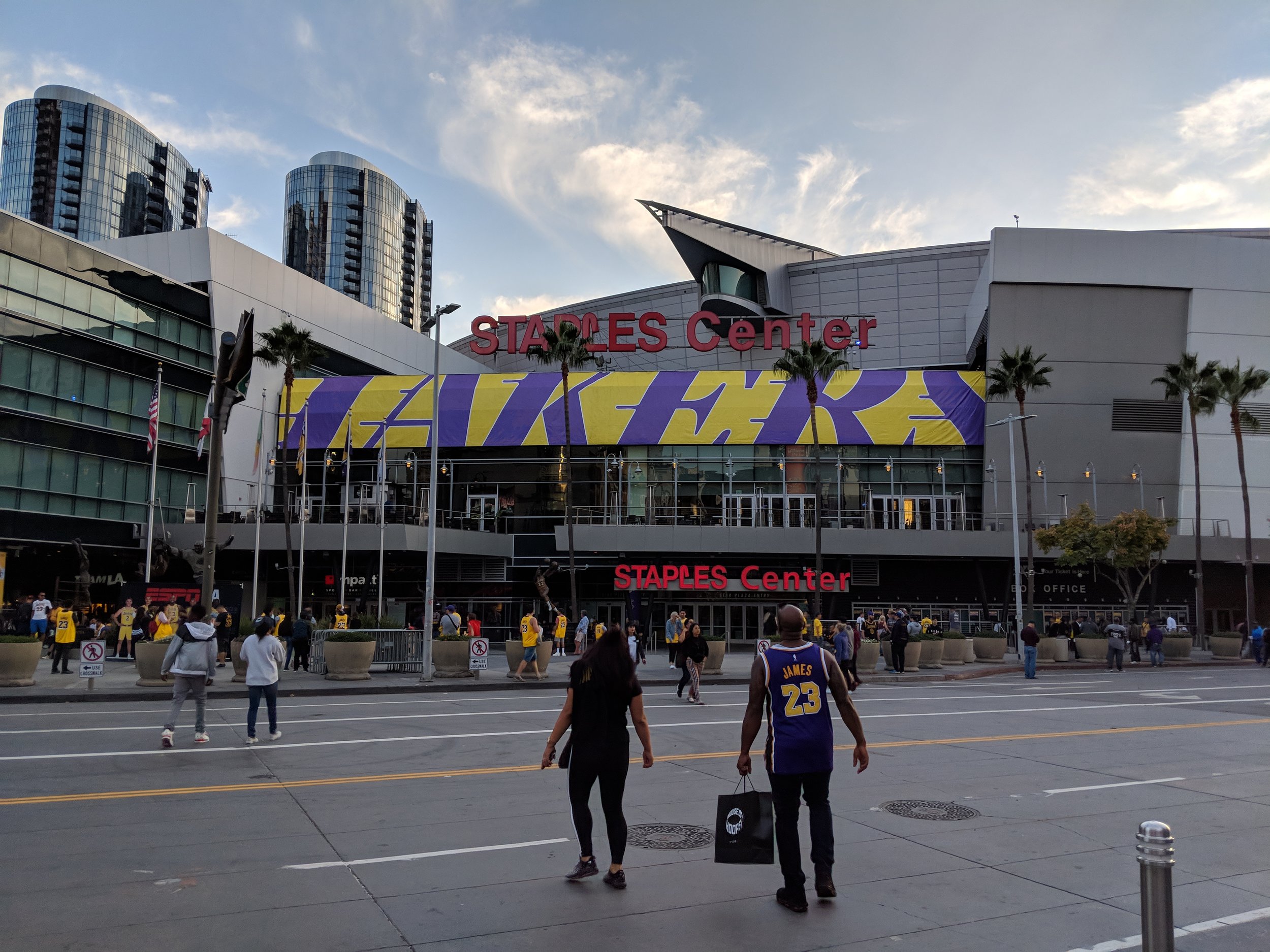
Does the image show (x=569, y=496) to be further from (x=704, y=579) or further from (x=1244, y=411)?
(x=1244, y=411)

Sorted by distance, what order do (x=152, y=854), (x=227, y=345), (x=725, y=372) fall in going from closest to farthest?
(x=152, y=854)
(x=227, y=345)
(x=725, y=372)

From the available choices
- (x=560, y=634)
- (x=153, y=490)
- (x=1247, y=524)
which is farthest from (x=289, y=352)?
(x=1247, y=524)

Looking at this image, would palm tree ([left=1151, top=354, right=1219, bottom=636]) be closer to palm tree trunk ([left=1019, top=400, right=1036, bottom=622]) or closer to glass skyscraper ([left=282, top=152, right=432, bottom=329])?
palm tree trunk ([left=1019, top=400, right=1036, bottom=622])

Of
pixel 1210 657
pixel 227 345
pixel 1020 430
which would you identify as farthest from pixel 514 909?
pixel 1020 430

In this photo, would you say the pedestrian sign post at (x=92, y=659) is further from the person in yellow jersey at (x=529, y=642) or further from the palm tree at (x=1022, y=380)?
the palm tree at (x=1022, y=380)

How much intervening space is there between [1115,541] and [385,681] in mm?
31673

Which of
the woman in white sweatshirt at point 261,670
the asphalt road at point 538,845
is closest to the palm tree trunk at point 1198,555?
the asphalt road at point 538,845

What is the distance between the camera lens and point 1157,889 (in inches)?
155

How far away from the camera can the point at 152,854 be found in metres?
6.83

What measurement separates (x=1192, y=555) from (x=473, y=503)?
3872 centimetres

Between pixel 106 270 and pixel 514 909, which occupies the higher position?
pixel 106 270

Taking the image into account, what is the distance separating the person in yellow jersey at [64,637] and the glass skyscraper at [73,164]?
115168mm

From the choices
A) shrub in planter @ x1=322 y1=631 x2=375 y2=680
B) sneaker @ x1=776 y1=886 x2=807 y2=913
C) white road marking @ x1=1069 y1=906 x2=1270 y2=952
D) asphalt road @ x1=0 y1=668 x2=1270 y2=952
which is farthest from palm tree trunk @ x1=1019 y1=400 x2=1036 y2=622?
sneaker @ x1=776 y1=886 x2=807 y2=913

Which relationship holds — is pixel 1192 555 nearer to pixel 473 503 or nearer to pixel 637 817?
pixel 473 503
